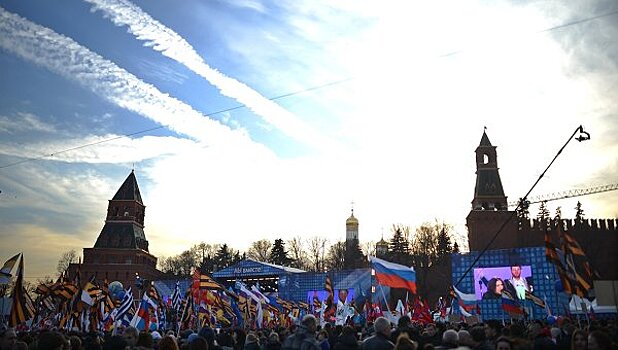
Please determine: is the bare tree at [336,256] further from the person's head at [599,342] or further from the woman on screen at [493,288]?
the person's head at [599,342]

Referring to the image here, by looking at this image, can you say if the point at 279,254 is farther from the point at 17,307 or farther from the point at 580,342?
the point at 580,342

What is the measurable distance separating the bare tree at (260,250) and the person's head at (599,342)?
106 meters

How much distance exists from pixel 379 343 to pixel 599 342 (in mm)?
2653

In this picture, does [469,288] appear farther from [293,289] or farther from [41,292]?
[41,292]

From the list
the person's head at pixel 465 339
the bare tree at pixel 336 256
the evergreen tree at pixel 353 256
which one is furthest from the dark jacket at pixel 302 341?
the bare tree at pixel 336 256

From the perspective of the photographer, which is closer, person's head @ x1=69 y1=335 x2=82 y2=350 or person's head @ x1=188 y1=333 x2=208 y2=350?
person's head @ x1=188 y1=333 x2=208 y2=350

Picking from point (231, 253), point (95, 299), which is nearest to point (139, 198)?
point (231, 253)

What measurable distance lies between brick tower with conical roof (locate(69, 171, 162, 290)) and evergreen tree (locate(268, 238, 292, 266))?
1039 inches

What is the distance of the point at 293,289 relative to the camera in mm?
59438

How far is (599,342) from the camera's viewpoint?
5.90m

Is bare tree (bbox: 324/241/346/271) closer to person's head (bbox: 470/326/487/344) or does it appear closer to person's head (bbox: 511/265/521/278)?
person's head (bbox: 511/265/521/278)

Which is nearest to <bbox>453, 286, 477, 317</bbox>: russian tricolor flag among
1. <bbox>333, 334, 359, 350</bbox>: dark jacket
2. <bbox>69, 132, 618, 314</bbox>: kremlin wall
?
<bbox>69, 132, 618, 314</bbox>: kremlin wall

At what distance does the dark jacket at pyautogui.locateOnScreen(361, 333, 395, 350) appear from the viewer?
665 centimetres

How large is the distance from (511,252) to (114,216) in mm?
61008
